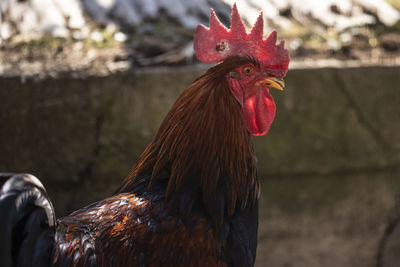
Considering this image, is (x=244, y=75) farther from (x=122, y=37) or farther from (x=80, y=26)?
(x=80, y=26)

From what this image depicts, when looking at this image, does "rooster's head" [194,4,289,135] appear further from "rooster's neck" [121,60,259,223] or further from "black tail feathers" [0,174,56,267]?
"black tail feathers" [0,174,56,267]

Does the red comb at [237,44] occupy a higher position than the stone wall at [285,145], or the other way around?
the red comb at [237,44]

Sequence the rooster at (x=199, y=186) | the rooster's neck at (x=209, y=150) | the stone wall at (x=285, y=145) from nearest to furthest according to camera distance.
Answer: the rooster at (x=199, y=186) < the rooster's neck at (x=209, y=150) < the stone wall at (x=285, y=145)

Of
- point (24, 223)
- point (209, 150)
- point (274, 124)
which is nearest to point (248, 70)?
point (209, 150)

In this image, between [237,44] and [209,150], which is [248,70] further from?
[209,150]

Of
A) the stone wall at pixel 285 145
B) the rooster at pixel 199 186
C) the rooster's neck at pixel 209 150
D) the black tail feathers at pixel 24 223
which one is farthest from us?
the stone wall at pixel 285 145

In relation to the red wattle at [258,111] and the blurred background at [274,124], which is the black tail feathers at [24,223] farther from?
the blurred background at [274,124]

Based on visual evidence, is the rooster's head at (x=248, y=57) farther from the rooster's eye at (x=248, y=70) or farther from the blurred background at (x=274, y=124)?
the blurred background at (x=274, y=124)

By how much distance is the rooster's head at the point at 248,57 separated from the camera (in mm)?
1957

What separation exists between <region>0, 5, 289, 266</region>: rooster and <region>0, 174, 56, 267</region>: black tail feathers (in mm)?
11

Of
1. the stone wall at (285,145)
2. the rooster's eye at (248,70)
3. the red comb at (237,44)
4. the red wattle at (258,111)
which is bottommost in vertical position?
the stone wall at (285,145)

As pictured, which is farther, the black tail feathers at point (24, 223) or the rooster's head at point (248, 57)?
the rooster's head at point (248, 57)

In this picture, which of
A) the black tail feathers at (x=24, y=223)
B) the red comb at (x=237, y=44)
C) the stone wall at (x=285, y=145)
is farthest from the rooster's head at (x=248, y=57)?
the stone wall at (x=285, y=145)

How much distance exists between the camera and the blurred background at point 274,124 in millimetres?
3127
